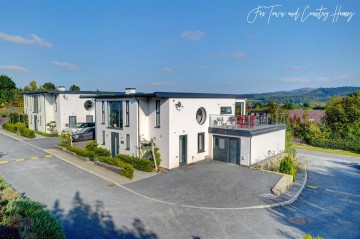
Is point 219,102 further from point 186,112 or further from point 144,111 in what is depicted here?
point 144,111

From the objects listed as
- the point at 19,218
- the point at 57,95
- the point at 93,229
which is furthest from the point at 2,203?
the point at 57,95

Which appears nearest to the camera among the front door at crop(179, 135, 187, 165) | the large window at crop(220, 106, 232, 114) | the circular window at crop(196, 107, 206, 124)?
the front door at crop(179, 135, 187, 165)

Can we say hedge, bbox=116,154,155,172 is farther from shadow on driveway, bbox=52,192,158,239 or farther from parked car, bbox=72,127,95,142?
parked car, bbox=72,127,95,142

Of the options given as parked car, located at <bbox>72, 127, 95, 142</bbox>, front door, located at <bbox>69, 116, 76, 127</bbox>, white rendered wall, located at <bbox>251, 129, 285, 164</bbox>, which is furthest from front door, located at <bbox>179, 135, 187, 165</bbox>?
front door, located at <bbox>69, 116, 76, 127</bbox>

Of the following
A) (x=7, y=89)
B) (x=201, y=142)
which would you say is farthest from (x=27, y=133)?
(x=7, y=89)

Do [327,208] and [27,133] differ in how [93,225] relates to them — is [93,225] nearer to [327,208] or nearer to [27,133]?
[327,208]

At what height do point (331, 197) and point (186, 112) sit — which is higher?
point (186, 112)

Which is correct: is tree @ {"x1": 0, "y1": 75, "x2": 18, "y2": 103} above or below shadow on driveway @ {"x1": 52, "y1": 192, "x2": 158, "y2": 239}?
above
